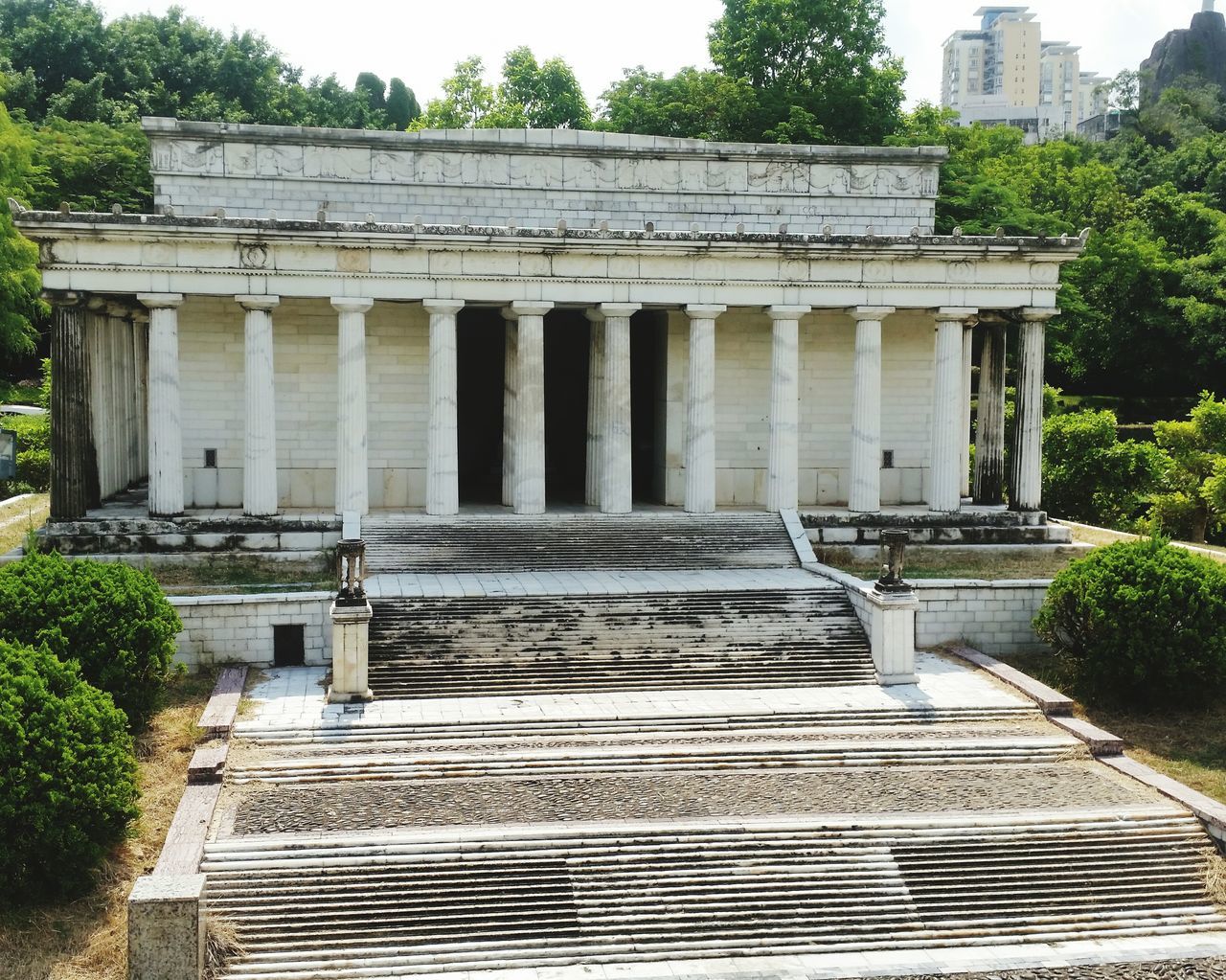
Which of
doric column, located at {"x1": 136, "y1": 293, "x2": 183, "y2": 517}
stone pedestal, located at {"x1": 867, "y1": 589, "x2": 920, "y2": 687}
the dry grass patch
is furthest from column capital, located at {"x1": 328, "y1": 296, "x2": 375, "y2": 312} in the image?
stone pedestal, located at {"x1": 867, "y1": 589, "x2": 920, "y2": 687}

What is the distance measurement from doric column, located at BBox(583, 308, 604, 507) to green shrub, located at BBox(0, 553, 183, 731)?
12808mm

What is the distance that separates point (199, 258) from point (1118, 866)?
72.8 feet

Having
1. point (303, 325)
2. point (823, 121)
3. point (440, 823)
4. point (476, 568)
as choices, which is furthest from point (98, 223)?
point (823, 121)

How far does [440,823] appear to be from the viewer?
52.7ft

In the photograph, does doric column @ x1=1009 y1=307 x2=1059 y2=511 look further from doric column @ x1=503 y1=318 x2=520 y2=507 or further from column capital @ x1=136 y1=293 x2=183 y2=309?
column capital @ x1=136 y1=293 x2=183 y2=309

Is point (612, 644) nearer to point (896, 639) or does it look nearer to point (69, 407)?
point (896, 639)

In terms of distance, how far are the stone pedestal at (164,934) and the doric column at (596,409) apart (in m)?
18.2

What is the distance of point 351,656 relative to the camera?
20469 millimetres

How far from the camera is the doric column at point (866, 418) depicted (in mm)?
30109

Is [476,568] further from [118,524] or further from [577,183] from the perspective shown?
[577,183]

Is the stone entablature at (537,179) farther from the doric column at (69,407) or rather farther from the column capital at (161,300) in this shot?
the doric column at (69,407)

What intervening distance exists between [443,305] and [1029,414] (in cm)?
1501

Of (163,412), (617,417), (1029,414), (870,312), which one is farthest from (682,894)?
(1029,414)

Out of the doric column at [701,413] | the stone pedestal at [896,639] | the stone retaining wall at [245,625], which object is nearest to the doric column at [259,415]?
the stone retaining wall at [245,625]
